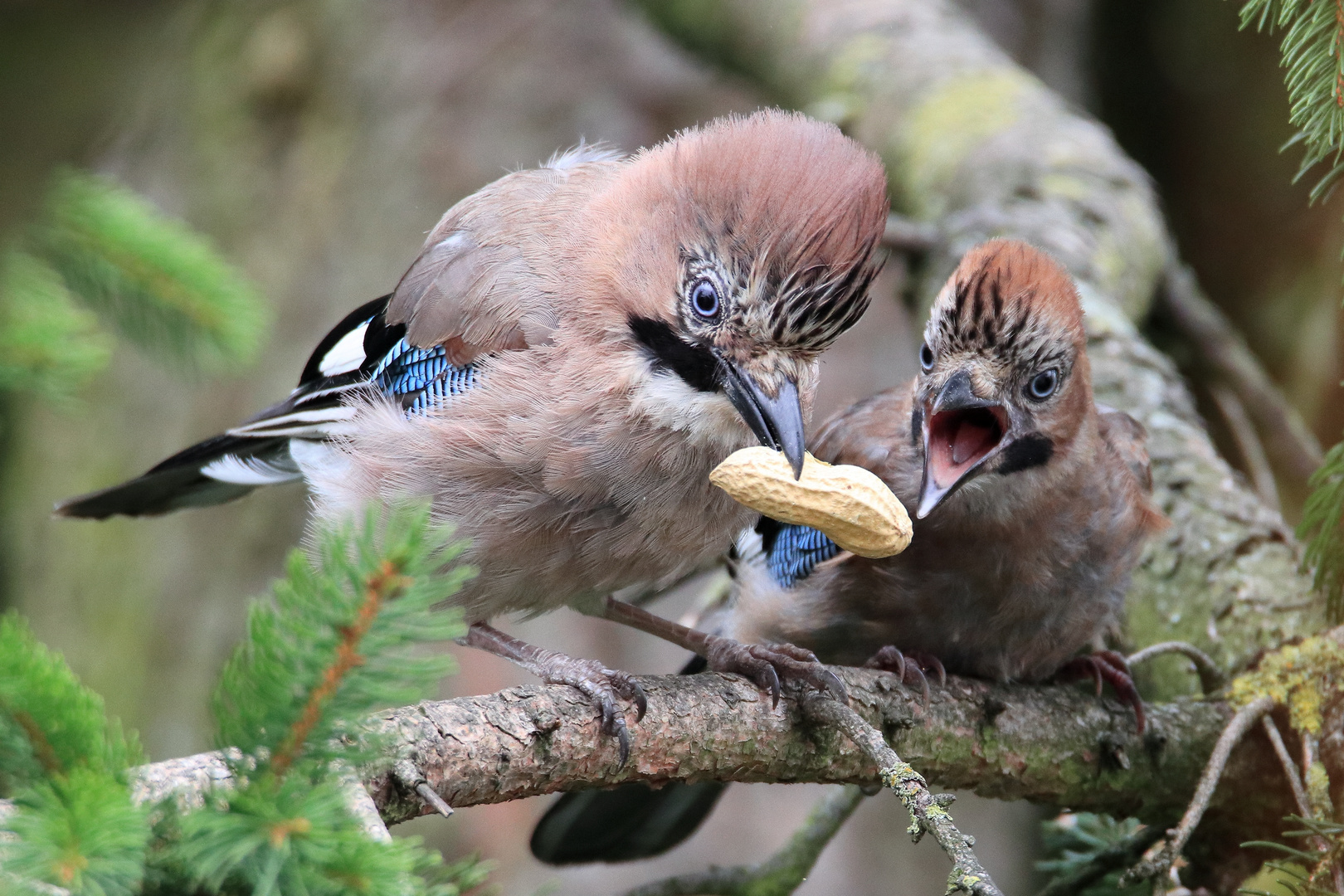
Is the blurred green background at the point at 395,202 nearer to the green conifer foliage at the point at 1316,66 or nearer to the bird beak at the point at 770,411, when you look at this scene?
the bird beak at the point at 770,411

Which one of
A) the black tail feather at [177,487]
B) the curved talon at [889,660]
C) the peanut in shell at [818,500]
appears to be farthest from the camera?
the black tail feather at [177,487]

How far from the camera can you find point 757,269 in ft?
7.25

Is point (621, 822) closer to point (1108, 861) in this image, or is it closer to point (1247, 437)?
point (1108, 861)

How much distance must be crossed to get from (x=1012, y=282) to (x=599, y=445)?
0.88 meters

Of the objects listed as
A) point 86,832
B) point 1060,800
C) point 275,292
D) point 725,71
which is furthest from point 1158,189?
point 86,832

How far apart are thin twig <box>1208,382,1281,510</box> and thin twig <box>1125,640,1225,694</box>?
0.81 metres

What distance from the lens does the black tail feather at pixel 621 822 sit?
109 inches

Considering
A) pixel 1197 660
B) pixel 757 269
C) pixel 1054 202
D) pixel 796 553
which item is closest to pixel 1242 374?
pixel 1054 202

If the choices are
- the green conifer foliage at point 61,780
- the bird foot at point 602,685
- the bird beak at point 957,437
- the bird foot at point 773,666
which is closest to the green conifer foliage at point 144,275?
the bird foot at point 602,685

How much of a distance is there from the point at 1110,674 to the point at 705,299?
1225mm

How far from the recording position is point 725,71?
4461 mm

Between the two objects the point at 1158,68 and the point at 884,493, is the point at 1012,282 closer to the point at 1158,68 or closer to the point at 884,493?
the point at 884,493

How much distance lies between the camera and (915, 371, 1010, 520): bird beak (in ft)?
7.48

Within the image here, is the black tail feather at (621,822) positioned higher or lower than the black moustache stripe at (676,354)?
lower
